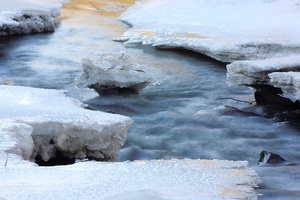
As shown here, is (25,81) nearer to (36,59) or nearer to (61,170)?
(36,59)

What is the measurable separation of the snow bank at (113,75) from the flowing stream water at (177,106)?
0.53ft

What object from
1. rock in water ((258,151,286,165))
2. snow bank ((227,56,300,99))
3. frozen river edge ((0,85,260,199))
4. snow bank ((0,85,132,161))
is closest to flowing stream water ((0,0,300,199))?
rock in water ((258,151,286,165))

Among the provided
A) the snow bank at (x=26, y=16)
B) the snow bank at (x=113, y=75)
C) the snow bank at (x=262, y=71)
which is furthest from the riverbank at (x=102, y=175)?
the snow bank at (x=26, y=16)

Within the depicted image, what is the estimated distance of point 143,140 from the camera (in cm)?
515

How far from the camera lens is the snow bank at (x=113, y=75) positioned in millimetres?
6379

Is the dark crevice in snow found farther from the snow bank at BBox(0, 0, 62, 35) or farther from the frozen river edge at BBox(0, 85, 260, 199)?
the snow bank at BBox(0, 0, 62, 35)

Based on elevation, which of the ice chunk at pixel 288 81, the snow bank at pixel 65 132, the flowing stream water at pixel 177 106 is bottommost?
the flowing stream water at pixel 177 106

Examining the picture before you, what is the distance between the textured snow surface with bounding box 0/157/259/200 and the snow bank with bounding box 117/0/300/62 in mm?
4505

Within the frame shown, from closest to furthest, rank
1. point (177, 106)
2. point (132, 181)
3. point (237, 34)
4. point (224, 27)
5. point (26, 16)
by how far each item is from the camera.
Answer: point (132, 181)
point (177, 106)
point (237, 34)
point (224, 27)
point (26, 16)

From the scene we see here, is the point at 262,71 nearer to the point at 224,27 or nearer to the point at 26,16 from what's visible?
the point at 224,27

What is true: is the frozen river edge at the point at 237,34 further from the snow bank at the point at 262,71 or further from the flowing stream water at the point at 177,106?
the flowing stream water at the point at 177,106

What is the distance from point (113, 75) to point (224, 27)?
3.75 meters

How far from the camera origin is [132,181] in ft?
8.93

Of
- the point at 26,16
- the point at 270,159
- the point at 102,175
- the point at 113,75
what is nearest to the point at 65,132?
the point at 102,175
